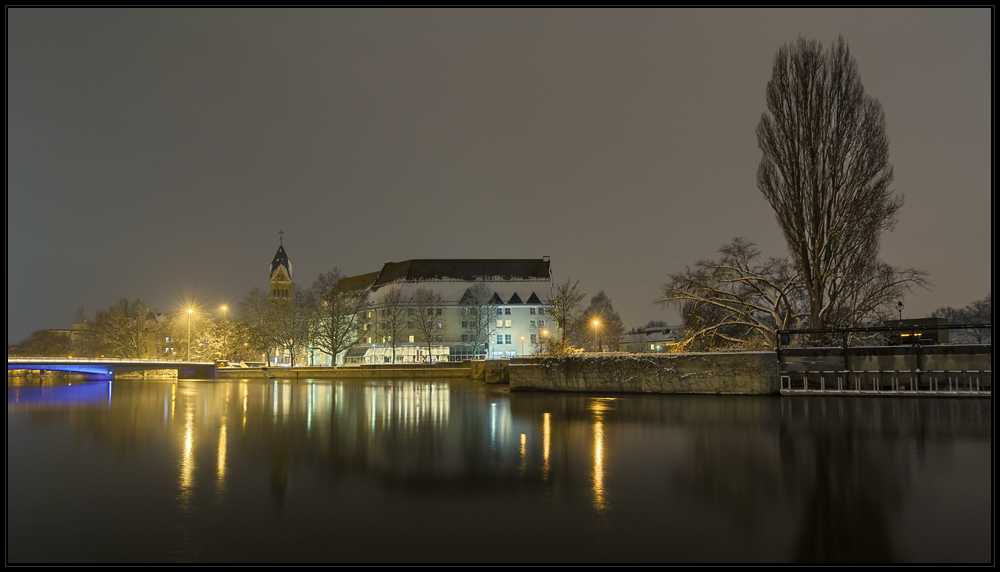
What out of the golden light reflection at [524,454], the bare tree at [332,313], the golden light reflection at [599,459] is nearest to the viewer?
the golden light reflection at [599,459]

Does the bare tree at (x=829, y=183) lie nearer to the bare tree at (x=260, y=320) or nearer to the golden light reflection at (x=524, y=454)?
the golden light reflection at (x=524, y=454)

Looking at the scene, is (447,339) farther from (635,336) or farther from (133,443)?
(133,443)

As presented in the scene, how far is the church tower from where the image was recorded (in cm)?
13550

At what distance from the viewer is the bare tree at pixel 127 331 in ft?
293

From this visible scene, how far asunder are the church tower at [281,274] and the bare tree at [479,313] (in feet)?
177

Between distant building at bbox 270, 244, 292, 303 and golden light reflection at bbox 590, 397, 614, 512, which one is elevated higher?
distant building at bbox 270, 244, 292, 303

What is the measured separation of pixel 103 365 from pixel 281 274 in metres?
76.6

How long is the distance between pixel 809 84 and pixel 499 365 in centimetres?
2730

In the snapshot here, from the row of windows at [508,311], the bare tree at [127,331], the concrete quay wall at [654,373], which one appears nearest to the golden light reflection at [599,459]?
the concrete quay wall at [654,373]

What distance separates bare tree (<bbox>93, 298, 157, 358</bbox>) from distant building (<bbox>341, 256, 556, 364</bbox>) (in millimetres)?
28961

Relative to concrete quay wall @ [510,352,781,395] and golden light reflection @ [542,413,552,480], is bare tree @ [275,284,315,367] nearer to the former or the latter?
concrete quay wall @ [510,352,781,395]

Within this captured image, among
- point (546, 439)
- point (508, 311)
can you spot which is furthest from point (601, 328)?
point (546, 439)

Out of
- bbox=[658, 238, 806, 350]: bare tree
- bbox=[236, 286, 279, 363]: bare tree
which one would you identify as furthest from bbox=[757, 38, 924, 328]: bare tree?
bbox=[236, 286, 279, 363]: bare tree

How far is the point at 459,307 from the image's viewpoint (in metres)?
97.8
